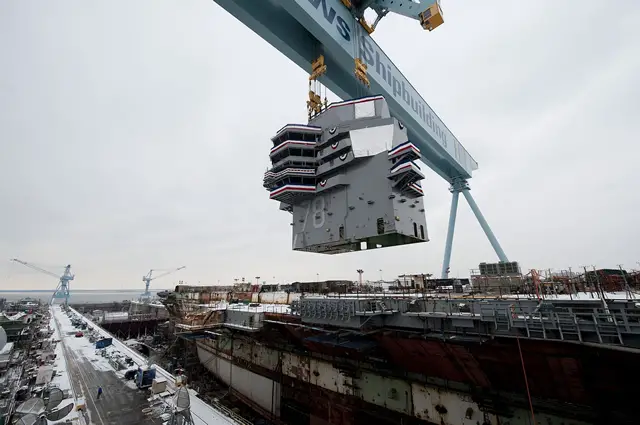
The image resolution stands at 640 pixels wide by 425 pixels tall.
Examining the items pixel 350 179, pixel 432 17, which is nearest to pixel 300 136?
pixel 350 179

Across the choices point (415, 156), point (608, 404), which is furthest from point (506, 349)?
point (415, 156)

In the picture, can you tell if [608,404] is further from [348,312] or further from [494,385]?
[348,312]

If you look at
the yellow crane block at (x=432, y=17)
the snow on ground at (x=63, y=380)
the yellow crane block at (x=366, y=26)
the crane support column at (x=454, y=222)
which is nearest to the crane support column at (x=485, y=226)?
the crane support column at (x=454, y=222)

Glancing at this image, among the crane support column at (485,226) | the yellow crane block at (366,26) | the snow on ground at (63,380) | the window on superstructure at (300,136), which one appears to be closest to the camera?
the snow on ground at (63,380)

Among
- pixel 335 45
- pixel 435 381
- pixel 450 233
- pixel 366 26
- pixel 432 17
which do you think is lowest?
pixel 435 381

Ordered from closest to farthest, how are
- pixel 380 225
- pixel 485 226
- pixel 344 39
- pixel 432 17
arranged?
pixel 380 225
pixel 344 39
pixel 432 17
pixel 485 226

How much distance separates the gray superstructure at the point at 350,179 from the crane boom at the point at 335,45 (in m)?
3.38

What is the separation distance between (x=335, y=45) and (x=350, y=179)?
7323mm

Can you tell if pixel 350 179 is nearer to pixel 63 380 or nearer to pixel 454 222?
pixel 63 380

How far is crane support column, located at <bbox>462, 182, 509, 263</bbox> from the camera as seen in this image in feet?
98.2

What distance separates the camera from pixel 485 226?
31297 millimetres

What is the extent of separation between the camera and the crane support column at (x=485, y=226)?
1178 inches

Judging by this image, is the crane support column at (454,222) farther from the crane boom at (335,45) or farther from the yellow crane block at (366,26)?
the yellow crane block at (366,26)

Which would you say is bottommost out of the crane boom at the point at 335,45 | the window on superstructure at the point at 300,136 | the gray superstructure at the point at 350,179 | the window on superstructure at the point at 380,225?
the window on superstructure at the point at 380,225
